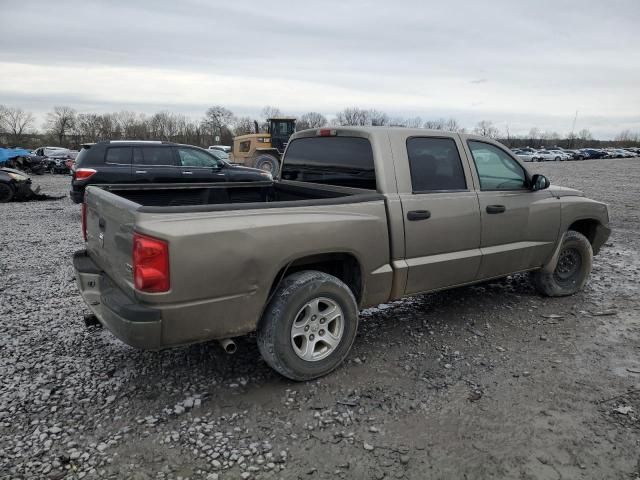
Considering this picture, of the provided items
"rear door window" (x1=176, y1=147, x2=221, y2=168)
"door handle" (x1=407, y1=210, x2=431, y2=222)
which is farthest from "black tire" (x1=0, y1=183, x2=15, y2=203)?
"door handle" (x1=407, y1=210, x2=431, y2=222)

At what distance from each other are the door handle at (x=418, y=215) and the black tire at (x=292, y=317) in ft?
2.76

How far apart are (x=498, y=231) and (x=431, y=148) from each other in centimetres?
106

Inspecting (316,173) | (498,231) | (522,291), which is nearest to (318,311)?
(316,173)

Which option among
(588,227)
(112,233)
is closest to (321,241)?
(112,233)

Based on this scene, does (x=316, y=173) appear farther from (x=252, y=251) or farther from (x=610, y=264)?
(x=610, y=264)

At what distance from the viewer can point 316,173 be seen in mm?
4594

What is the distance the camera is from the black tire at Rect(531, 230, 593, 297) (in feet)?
17.4

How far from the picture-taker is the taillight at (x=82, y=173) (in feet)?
31.8

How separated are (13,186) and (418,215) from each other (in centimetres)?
1431

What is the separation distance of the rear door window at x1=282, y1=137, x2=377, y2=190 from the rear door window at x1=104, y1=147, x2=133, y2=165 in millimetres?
6436

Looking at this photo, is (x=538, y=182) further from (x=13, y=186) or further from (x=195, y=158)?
(x=13, y=186)

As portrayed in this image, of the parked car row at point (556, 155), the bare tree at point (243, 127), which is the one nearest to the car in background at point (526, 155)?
the parked car row at point (556, 155)

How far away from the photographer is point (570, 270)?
546 cm

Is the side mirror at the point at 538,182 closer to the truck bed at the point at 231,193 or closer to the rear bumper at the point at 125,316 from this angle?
the truck bed at the point at 231,193
